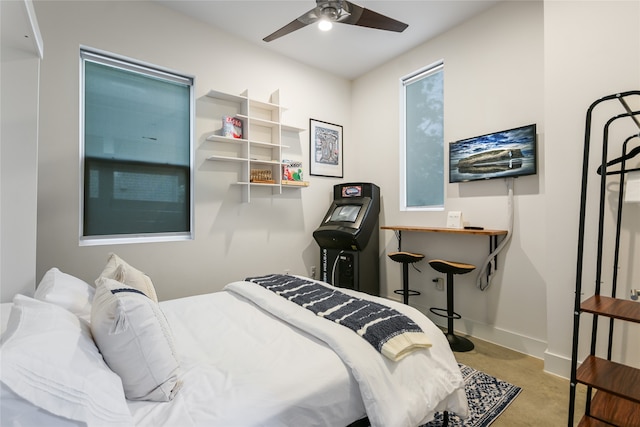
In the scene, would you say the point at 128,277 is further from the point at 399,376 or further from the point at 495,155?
the point at 495,155

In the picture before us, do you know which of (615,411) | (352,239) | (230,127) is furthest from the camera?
(352,239)

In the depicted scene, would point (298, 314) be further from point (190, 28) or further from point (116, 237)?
point (190, 28)

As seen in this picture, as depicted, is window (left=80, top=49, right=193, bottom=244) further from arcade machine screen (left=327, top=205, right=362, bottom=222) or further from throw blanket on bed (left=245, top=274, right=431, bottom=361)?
arcade machine screen (left=327, top=205, right=362, bottom=222)

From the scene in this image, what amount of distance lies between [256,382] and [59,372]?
1.94 feet

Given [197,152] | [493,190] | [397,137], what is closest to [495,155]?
[493,190]

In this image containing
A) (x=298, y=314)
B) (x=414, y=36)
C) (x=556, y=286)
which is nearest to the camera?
(x=298, y=314)

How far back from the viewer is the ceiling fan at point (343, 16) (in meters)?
2.08

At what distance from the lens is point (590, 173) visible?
2.01m

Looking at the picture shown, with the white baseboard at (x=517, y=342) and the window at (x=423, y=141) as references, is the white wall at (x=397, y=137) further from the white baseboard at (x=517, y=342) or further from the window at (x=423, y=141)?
the window at (x=423, y=141)

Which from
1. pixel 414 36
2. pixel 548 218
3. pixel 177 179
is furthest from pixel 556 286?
pixel 177 179

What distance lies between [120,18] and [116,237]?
1905 millimetres

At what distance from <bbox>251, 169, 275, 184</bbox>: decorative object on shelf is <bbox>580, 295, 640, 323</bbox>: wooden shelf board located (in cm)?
279

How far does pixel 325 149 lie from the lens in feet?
13.2

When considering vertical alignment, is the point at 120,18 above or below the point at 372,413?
above
